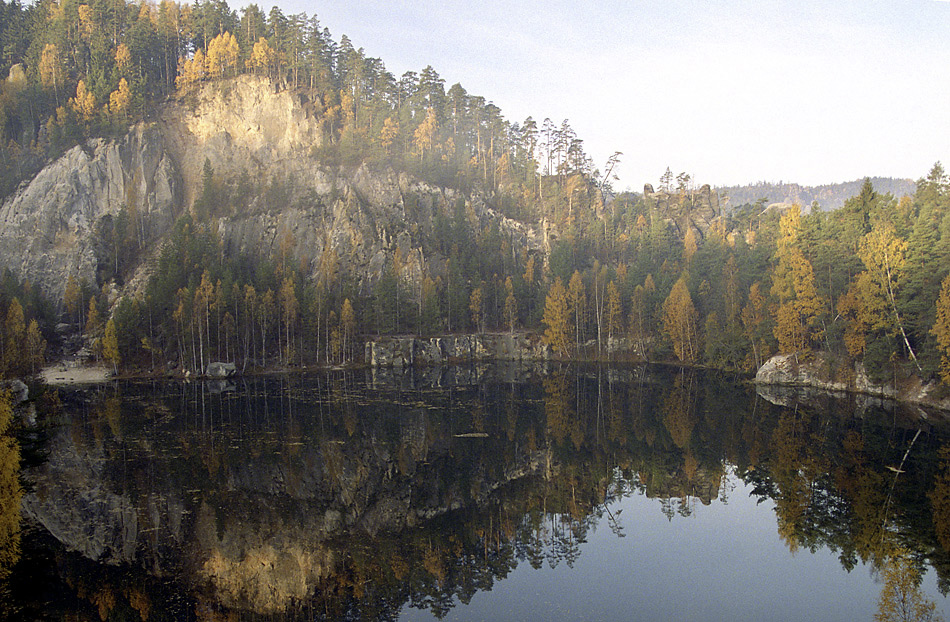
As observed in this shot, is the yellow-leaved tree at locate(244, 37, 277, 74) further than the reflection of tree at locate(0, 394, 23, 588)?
Yes

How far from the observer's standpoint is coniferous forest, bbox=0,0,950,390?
5553 cm

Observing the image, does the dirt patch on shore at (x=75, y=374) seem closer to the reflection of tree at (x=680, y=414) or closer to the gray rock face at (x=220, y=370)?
the gray rock face at (x=220, y=370)

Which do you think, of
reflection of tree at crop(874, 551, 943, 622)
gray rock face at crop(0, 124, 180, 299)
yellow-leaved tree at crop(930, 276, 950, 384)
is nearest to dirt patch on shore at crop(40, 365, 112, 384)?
gray rock face at crop(0, 124, 180, 299)

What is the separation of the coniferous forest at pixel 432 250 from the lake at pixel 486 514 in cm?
1601

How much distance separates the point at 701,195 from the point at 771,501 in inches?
4010

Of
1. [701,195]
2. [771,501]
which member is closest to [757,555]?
[771,501]

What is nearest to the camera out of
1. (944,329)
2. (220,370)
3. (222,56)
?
(944,329)

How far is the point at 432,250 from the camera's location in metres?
91.9

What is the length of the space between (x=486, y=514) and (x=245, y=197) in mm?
83460

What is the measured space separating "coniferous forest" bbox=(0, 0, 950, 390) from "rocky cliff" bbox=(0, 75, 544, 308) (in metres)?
2.05

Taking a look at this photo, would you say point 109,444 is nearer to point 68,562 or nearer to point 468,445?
point 68,562

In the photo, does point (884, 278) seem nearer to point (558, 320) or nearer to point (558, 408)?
point (558, 408)

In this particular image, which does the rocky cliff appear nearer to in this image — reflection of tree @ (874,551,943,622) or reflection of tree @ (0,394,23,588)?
reflection of tree @ (0,394,23,588)

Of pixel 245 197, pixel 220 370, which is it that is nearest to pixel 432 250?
pixel 245 197
